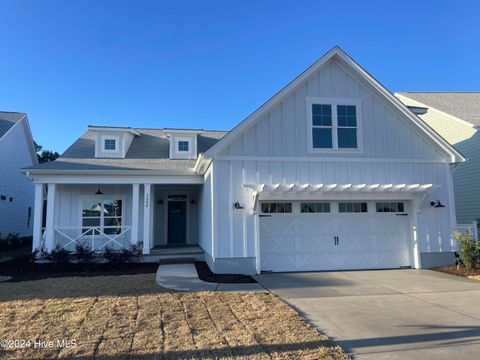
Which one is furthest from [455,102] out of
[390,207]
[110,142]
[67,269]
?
[67,269]

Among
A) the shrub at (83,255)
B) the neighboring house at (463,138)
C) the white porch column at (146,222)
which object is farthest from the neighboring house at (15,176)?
the neighboring house at (463,138)

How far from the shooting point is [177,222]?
53.3 feet

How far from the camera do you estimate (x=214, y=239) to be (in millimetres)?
10000

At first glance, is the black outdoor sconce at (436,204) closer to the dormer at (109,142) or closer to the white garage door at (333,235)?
the white garage door at (333,235)

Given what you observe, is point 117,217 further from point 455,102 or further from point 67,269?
point 455,102

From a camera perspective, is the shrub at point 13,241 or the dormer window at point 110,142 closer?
the dormer window at point 110,142

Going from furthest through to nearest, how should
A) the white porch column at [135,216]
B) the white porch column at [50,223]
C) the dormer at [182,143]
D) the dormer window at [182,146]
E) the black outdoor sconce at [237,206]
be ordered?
the dormer window at [182,146] → the dormer at [182,143] → the white porch column at [135,216] → the white porch column at [50,223] → the black outdoor sconce at [237,206]

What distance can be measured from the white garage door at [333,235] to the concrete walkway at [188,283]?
84.5 inches

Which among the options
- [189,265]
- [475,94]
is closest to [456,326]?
[189,265]

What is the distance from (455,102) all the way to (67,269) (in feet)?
68.3

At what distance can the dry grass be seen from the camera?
14.6 feet

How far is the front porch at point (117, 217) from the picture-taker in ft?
42.0

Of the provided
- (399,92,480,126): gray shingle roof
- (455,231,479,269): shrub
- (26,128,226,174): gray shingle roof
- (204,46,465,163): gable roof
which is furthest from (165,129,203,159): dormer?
(399,92,480,126): gray shingle roof

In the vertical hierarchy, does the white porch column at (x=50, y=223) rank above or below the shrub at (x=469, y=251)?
above
